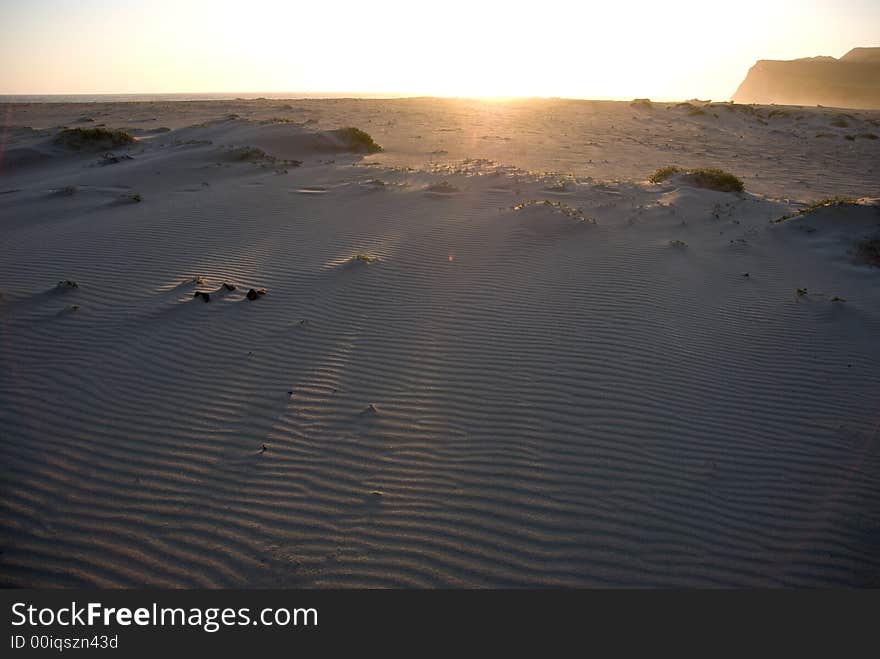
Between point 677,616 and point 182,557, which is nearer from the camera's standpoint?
point 677,616

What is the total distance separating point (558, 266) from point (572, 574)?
5.36 m

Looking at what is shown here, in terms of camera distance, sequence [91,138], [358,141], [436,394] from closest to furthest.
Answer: [436,394] → [91,138] → [358,141]

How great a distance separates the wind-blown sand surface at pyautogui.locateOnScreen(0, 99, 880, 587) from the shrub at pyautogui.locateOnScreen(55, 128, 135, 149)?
26.2 feet

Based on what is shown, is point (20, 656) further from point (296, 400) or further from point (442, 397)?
point (442, 397)

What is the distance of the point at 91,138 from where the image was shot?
18.3 m

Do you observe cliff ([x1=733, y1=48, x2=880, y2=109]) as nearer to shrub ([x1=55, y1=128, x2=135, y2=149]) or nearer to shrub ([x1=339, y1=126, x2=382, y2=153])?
shrub ([x1=339, y1=126, x2=382, y2=153])

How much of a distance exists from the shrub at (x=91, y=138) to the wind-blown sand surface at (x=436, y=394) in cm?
798

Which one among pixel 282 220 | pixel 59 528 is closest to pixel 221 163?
pixel 282 220

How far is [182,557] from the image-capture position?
357 cm

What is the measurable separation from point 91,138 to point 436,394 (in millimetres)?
19142

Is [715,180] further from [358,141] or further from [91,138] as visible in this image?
[91,138]

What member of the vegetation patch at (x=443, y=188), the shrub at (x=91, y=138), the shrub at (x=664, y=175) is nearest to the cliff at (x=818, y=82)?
the shrub at (x=664, y=175)

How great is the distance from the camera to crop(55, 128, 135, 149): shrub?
17.9 meters

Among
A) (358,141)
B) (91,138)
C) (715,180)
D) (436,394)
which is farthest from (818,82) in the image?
(436,394)
